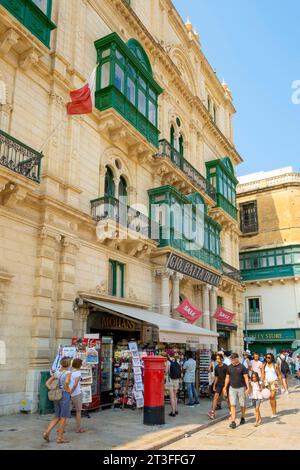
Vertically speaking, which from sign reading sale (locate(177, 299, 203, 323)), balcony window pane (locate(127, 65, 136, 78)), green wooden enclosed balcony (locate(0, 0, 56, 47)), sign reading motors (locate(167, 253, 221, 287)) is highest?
balcony window pane (locate(127, 65, 136, 78))

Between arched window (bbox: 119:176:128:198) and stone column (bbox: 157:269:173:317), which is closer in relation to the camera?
arched window (bbox: 119:176:128:198)

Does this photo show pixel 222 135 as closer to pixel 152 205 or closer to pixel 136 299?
pixel 152 205

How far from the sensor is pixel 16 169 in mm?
11852

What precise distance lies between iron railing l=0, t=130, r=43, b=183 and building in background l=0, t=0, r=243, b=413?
41 mm

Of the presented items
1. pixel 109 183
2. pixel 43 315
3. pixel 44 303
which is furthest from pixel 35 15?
pixel 43 315

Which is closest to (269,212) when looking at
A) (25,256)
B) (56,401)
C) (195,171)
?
(195,171)

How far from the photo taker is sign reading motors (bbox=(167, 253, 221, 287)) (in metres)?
19.3

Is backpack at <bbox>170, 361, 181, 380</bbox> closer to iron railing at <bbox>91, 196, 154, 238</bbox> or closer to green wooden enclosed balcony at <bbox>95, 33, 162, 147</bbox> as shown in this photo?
iron railing at <bbox>91, 196, 154, 238</bbox>

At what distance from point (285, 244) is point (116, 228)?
78.5 feet

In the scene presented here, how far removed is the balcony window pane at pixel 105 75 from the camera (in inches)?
673

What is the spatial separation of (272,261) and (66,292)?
26189mm

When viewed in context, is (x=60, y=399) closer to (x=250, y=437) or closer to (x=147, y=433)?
(x=147, y=433)

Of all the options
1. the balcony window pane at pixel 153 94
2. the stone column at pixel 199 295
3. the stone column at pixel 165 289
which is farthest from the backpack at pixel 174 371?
the balcony window pane at pixel 153 94

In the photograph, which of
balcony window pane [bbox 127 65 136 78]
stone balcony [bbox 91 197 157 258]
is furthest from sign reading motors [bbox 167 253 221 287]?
balcony window pane [bbox 127 65 136 78]
